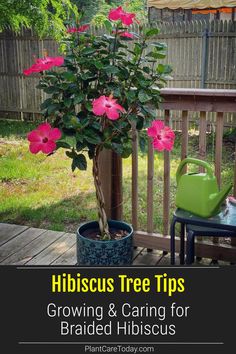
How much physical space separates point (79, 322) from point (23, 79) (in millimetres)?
6439

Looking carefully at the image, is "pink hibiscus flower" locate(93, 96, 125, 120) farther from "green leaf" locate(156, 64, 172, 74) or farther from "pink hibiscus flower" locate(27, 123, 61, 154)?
"green leaf" locate(156, 64, 172, 74)

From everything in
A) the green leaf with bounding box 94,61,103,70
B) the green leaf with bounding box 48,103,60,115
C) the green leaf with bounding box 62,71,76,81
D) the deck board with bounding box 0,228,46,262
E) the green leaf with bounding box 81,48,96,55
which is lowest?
the deck board with bounding box 0,228,46,262

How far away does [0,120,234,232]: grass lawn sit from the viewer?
361cm

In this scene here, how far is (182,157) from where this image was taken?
2.67m

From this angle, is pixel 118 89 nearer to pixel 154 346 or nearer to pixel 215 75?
pixel 154 346

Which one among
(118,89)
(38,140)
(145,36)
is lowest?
(38,140)

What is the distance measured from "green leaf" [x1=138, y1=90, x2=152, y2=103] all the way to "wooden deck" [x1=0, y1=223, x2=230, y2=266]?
112 cm

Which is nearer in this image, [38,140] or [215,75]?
[38,140]

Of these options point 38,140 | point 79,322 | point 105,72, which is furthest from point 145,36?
point 79,322

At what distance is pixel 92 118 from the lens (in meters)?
2.15

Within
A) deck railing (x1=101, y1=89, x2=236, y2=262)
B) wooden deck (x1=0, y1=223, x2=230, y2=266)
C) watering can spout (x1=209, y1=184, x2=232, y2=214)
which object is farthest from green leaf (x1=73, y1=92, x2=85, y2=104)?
wooden deck (x1=0, y1=223, x2=230, y2=266)

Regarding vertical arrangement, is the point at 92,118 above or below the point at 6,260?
above

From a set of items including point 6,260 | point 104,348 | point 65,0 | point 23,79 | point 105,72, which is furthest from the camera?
point 23,79

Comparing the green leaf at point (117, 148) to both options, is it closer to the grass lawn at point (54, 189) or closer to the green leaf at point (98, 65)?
the green leaf at point (98, 65)
